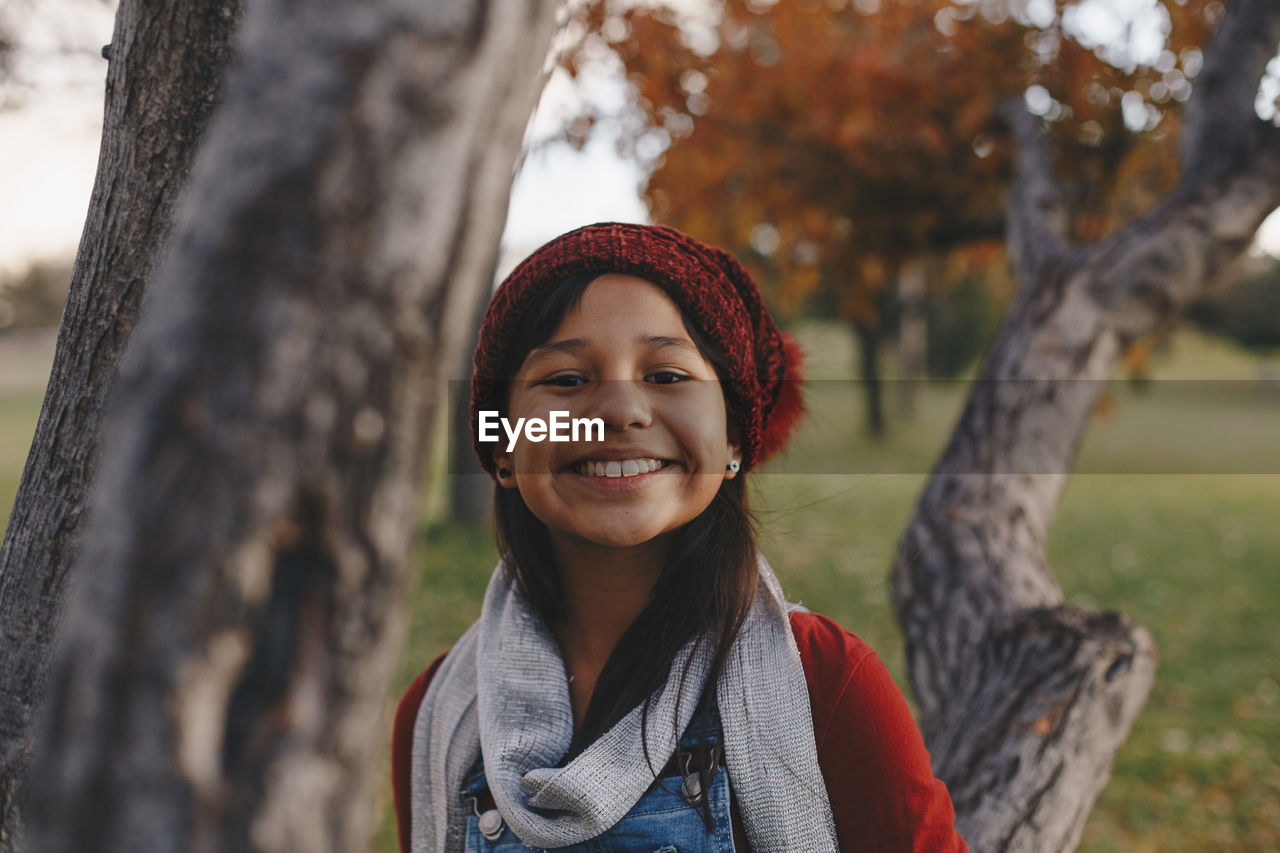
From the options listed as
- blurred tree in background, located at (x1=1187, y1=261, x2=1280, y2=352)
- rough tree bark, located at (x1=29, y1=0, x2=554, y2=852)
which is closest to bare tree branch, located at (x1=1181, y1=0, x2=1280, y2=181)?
rough tree bark, located at (x1=29, y1=0, x2=554, y2=852)

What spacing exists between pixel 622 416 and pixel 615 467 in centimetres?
9

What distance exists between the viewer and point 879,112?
6.25 m

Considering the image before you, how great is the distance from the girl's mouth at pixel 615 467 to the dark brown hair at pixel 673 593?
232 mm

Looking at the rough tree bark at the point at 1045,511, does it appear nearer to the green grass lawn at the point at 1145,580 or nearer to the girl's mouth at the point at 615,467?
the green grass lawn at the point at 1145,580

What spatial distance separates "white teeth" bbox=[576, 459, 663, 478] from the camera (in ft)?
4.86

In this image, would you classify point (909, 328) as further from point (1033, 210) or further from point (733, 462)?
point (733, 462)

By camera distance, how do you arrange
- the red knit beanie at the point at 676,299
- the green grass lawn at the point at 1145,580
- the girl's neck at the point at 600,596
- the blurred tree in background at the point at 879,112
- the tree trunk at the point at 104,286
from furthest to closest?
the blurred tree in background at the point at 879,112, the green grass lawn at the point at 1145,580, the girl's neck at the point at 600,596, the red knit beanie at the point at 676,299, the tree trunk at the point at 104,286

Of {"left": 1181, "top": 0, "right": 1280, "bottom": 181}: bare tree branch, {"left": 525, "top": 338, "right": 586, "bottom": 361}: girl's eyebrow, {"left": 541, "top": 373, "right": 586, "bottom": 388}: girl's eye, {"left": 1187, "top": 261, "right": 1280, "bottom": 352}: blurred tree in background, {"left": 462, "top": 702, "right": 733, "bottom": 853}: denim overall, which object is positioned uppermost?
{"left": 1187, "top": 261, "right": 1280, "bottom": 352}: blurred tree in background

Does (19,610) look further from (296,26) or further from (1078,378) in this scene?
(1078,378)

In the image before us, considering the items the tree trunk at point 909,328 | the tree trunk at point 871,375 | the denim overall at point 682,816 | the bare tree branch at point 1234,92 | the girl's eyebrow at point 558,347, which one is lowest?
the denim overall at point 682,816

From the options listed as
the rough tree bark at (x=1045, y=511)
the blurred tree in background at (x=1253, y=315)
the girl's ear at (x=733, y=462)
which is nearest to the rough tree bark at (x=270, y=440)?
the girl's ear at (x=733, y=462)

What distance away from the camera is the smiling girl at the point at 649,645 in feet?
4.73

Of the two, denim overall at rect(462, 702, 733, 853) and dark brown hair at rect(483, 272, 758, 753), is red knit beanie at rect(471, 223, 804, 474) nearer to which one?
dark brown hair at rect(483, 272, 758, 753)

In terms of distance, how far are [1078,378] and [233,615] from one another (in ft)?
11.9
